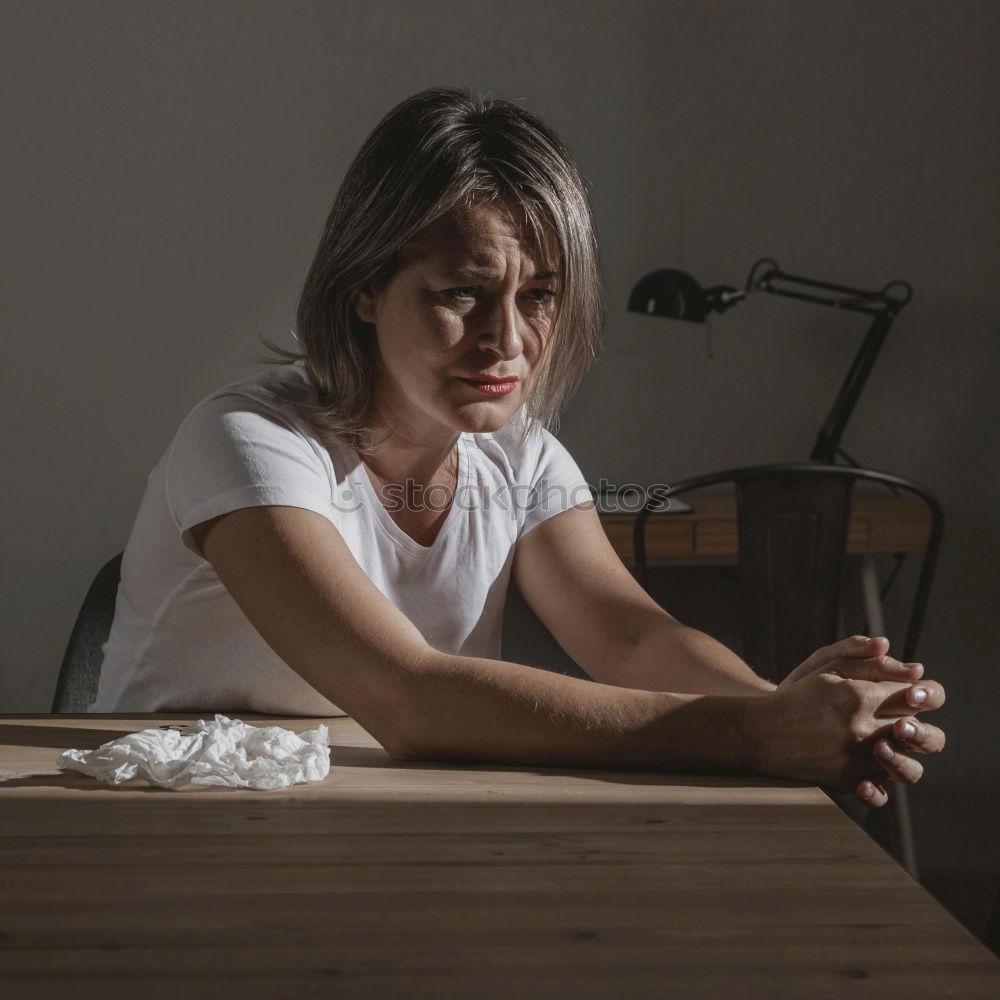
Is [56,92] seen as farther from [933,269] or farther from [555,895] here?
[555,895]

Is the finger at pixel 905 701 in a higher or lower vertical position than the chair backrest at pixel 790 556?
higher

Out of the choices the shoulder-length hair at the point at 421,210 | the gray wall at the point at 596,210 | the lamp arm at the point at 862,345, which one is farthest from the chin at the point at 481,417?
the gray wall at the point at 596,210

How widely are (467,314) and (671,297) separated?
1.53m

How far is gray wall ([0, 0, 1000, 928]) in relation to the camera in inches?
113

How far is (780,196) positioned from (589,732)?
226 cm

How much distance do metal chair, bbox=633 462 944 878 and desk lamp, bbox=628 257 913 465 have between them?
812 mm

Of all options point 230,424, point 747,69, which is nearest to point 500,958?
point 230,424

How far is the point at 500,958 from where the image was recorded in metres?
0.61

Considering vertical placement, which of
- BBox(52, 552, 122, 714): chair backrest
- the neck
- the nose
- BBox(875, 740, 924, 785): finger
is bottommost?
BBox(52, 552, 122, 714): chair backrest

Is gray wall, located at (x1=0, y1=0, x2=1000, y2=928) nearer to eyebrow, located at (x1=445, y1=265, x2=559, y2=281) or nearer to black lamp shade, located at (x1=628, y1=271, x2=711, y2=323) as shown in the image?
black lamp shade, located at (x1=628, y1=271, x2=711, y2=323)

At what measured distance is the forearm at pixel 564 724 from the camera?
0.96 m

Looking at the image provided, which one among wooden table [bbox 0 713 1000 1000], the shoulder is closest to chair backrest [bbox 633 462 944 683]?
the shoulder

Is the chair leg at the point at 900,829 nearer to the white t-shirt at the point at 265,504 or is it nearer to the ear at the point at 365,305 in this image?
the white t-shirt at the point at 265,504

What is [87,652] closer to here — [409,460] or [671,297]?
[409,460]
